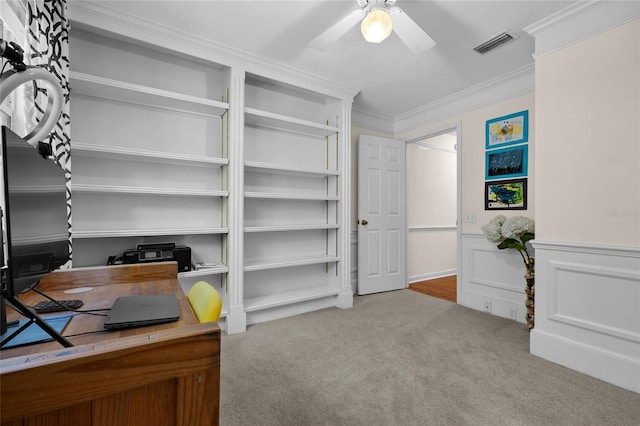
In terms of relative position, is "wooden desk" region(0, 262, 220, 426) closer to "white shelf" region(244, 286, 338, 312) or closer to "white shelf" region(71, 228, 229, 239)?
"white shelf" region(71, 228, 229, 239)

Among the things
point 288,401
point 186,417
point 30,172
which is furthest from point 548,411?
point 30,172

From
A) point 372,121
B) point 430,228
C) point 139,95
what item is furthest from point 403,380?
point 430,228

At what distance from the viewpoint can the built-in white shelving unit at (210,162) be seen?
2281 mm

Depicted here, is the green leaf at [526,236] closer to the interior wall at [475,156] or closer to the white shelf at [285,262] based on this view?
the interior wall at [475,156]

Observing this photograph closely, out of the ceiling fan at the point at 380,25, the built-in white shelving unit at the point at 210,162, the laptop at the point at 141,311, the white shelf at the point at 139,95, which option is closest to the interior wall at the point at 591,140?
the ceiling fan at the point at 380,25

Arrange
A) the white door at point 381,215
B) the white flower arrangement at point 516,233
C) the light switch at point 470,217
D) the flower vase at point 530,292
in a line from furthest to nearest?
1. the white door at point 381,215
2. the light switch at point 470,217
3. the white flower arrangement at point 516,233
4. the flower vase at point 530,292

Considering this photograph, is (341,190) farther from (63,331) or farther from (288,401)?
(63,331)

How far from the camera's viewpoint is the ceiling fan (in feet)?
5.63

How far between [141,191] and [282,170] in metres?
1.30

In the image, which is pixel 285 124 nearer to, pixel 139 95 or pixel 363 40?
pixel 363 40

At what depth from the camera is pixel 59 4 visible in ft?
6.22

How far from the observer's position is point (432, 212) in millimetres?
5020

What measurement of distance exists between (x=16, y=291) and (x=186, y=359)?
0.43 m

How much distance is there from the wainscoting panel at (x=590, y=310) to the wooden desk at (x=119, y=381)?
2405mm
